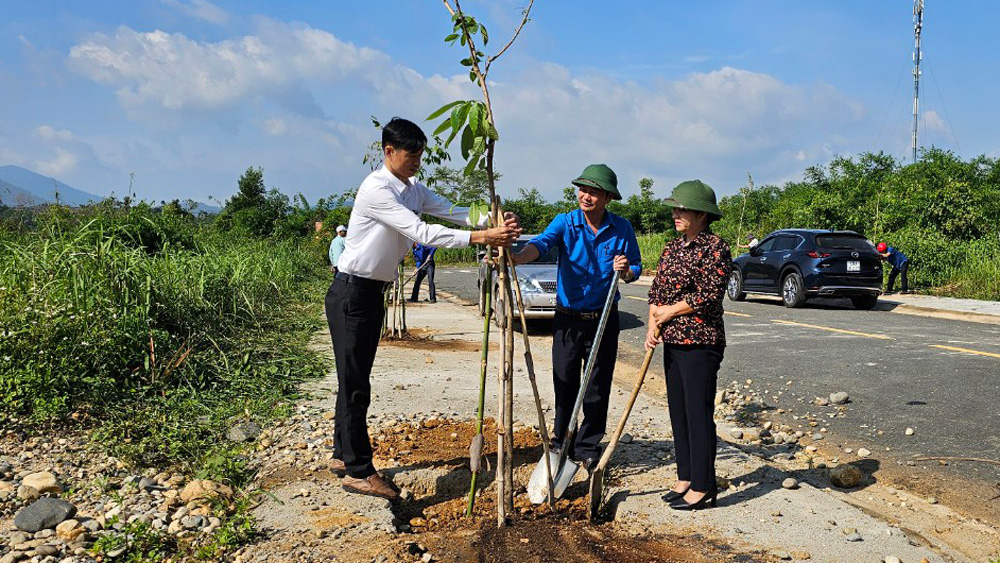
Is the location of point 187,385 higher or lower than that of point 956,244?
lower

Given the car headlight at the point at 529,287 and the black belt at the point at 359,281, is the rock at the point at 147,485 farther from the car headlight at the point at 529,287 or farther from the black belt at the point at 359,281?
the car headlight at the point at 529,287

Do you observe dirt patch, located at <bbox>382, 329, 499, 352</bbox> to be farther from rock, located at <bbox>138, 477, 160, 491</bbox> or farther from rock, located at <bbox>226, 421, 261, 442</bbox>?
rock, located at <bbox>138, 477, 160, 491</bbox>

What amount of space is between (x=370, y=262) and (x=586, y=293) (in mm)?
1210

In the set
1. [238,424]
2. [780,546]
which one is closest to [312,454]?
[238,424]

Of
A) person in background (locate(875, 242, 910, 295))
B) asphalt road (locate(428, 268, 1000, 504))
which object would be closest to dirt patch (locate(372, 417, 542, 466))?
asphalt road (locate(428, 268, 1000, 504))

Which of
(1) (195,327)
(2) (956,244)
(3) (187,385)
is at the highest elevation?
(2) (956,244)

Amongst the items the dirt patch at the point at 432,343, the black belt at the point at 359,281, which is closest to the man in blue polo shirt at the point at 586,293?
the black belt at the point at 359,281

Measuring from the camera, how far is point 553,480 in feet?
12.9

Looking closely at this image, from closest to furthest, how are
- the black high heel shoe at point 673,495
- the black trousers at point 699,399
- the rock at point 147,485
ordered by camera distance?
the black trousers at point 699,399
the black high heel shoe at point 673,495
the rock at point 147,485

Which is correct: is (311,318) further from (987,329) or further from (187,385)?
(987,329)

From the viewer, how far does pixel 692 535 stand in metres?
3.49

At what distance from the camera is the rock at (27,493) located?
399cm

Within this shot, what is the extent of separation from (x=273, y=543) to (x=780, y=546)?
7.53ft

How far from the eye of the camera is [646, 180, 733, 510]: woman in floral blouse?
145 inches
